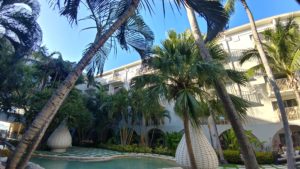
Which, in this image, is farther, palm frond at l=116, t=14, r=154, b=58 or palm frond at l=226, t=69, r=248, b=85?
palm frond at l=226, t=69, r=248, b=85

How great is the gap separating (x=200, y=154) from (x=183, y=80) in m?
2.85

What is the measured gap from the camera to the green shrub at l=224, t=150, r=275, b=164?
13.3m

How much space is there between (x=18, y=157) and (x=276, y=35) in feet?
45.2

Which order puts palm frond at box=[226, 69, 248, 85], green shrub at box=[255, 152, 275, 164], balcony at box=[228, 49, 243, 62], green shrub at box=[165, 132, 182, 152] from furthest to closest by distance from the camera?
1. balcony at box=[228, 49, 243, 62]
2. green shrub at box=[165, 132, 182, 152]
3. green shrub at box=[255, 152, 275, 164]
4. palm frond at box=[226, 69, 248, 85]

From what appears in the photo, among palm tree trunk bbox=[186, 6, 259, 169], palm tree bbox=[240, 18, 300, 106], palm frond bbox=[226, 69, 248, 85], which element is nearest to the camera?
palm tree trunk bbox=[186, 6, 259, 169]

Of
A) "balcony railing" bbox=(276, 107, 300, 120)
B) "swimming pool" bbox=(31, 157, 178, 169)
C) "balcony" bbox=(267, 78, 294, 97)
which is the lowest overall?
"swimming pool" bbox=(31, 157, 178, 169)

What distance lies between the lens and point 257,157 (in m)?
13.3

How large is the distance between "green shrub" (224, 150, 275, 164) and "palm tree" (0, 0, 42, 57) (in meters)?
12.6

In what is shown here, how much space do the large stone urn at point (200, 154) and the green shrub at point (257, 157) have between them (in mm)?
6462

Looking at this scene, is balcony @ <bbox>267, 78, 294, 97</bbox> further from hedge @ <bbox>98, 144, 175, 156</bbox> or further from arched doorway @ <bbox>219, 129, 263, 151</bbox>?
hedge @ <bbox>98, 144, 175, 156</bbox>

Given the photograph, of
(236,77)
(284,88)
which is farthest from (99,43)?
(284,88)

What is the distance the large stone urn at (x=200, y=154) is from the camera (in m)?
7.80

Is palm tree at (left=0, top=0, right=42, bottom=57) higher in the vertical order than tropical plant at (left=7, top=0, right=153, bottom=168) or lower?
higher

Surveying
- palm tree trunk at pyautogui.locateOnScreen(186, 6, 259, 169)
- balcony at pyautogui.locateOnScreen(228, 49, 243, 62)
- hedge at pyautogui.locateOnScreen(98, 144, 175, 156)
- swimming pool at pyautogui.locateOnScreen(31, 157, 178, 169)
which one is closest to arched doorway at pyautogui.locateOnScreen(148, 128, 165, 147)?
hedge at pyautogui.locateOnScreen(98, 144, 175, 156)
